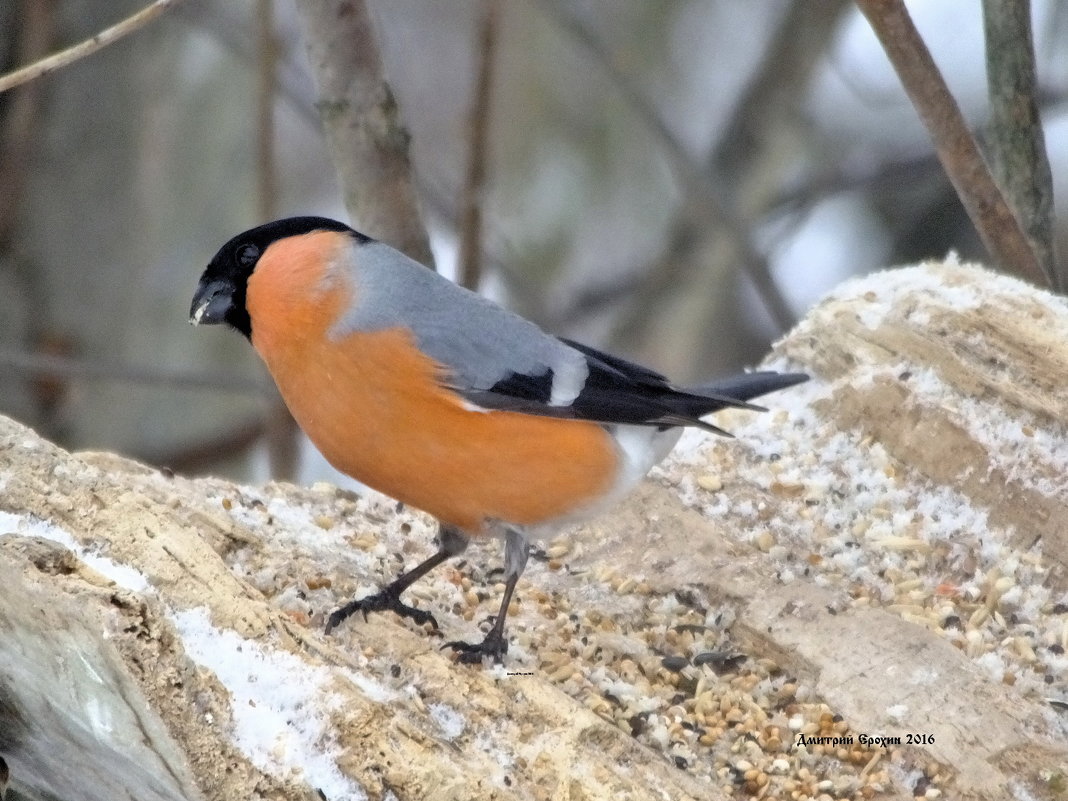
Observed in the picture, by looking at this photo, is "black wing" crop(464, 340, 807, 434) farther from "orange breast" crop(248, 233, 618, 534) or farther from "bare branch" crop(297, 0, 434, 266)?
"bare branch" crop(297, 0, 434, 266)

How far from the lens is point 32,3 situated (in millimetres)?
4676

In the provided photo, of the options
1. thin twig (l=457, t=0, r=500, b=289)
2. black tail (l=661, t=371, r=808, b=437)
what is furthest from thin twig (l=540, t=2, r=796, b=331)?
black tail (l=661, t=371, r=808, b=437)

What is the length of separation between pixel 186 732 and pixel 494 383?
3.72ft

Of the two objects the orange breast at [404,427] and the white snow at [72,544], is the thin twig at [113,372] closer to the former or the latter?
the orange breast at [404,427]

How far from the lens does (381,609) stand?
284cm

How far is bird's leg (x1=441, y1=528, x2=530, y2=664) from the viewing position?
274cm

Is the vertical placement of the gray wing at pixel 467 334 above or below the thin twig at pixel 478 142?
below

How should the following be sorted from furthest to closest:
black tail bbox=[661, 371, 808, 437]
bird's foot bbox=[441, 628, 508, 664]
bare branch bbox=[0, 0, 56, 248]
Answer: bare branch bbox=[0, 0, 56, 248], black tail bbox=[661, 371, 808, 437], bird's foot bbox=[441, 628, 508, 664]

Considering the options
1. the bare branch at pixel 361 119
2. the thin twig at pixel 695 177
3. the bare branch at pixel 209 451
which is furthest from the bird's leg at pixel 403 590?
the bare branch at pixel 209 451

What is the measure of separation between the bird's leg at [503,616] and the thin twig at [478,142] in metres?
1.31

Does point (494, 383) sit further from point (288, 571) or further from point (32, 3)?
point (32, 3)

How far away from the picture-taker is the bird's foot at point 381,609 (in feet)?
9.15

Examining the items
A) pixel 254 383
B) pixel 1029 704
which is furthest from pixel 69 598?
pixel 254 383

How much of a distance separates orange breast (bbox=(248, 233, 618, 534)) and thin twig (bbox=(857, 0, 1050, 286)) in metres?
1.09
